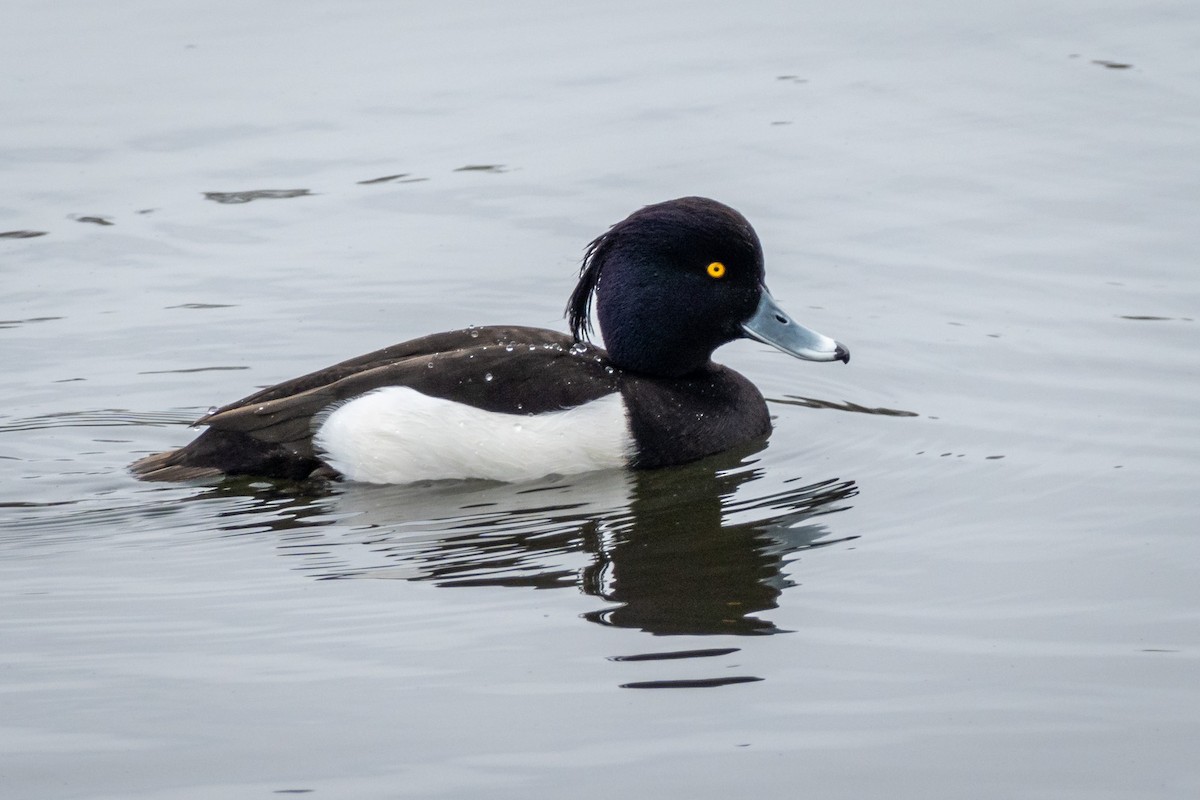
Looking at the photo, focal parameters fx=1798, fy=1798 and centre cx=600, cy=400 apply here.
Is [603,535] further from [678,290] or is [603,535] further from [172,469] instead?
[172,469]

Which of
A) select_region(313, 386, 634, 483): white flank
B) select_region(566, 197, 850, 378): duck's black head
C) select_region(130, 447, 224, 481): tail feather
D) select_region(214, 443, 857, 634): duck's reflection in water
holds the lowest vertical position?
select_region(214, 443, 857, 634): duck's reflection in water

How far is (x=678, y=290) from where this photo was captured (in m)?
8.34

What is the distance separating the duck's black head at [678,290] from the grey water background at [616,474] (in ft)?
1.90

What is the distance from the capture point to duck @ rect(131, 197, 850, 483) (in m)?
7.86

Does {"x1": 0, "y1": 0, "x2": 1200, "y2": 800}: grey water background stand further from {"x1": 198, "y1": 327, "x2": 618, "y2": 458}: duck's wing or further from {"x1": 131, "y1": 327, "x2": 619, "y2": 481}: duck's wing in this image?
{"x1": 198, "y1": 327, "x2": 618, "y2": 458}: duck's wing

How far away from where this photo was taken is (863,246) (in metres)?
10.8

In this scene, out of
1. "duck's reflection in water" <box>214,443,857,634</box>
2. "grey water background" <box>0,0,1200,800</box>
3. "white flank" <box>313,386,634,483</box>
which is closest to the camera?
"grey water background" <box>0,0,1200,800</box>

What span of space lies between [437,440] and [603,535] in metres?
1.04

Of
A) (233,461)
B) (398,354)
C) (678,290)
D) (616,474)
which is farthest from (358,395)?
(678,290)

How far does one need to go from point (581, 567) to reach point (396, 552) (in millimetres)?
748

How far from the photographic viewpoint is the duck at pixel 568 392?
7863mm

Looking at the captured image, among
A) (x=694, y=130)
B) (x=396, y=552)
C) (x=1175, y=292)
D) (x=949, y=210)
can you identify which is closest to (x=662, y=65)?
(x=694, y=130)

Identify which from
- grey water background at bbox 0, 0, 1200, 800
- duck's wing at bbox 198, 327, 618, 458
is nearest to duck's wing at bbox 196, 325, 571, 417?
duck's wing at bbox 198, 327, 618, 458

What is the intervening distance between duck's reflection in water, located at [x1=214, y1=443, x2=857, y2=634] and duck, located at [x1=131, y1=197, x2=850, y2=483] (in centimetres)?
12
